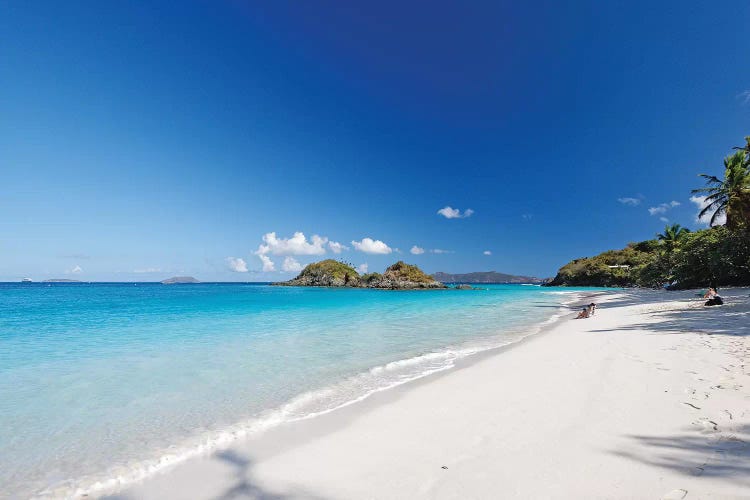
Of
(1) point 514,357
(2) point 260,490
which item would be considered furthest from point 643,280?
(2) point 260,490

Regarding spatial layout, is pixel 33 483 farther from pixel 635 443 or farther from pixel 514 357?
pixel 514 357

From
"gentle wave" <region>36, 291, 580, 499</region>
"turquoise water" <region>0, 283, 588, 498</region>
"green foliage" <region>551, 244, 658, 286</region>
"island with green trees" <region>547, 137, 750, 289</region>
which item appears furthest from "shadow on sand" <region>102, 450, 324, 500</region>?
"green foliage" <region>551, 244, 658, 286</region>

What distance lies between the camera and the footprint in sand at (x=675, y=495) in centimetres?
262

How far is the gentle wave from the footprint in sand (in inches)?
175

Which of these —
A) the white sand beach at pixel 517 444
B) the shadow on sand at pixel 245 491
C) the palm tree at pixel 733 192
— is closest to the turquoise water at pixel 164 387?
the shadow on sand at pixel 245 491

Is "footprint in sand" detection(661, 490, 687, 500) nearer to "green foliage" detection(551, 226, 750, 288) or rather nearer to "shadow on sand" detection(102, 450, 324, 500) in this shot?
"shadow on sand" detection(102, 450, 324, 500)

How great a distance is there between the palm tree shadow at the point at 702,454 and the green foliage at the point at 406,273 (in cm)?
9814

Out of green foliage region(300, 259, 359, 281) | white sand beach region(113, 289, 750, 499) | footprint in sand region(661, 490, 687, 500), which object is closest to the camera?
footprint in sand region(661, 490, 687, 500)

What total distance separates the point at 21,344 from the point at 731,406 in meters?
21.3

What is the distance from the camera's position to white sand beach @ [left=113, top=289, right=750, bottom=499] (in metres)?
3.05

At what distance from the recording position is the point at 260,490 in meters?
3.35

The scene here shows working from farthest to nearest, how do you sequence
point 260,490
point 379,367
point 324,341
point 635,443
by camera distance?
point 324,341 → point 379,367 → point 635,443 → point 260,490

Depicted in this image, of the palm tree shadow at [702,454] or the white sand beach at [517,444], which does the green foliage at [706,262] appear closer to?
the white sand beach at [517,444]

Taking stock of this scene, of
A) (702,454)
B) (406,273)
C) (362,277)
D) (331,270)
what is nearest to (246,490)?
(702,454)
